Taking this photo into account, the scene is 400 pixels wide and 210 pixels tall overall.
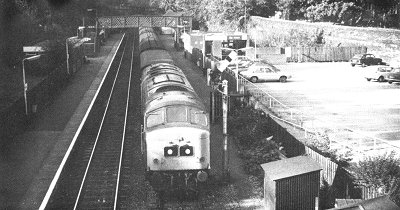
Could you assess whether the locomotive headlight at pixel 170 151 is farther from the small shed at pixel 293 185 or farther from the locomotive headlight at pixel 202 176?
the small shed at pixel 293 185

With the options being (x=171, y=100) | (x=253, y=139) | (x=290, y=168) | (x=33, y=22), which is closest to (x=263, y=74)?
(x=253, y=139)

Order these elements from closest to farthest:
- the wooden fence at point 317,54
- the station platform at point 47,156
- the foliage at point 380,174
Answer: the foliage at point 380,174 < the station platform at point 47,156 < the wooden fence at point 317,54

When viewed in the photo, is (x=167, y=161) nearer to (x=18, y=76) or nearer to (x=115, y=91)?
(x=115, y=91)

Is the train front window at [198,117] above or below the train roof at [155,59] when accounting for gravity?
below

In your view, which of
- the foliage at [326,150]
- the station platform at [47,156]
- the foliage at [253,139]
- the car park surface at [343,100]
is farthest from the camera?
the car park surface at [343,100]

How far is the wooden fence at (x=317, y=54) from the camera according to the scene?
52.6 m

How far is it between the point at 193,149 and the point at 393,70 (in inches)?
1059

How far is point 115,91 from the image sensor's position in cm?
3522

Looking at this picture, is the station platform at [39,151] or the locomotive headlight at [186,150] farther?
the station platform at [39,151]

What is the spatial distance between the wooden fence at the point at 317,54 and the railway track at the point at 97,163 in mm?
25645

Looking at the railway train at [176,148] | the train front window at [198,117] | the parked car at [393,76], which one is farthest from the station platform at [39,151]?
the parked car at [393,76]

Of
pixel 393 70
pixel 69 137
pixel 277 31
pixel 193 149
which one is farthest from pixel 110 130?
pixel 277 31

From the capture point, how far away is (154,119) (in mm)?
15141

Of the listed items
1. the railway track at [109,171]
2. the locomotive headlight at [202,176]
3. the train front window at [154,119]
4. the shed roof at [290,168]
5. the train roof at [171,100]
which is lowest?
the railway track at [109,171]
